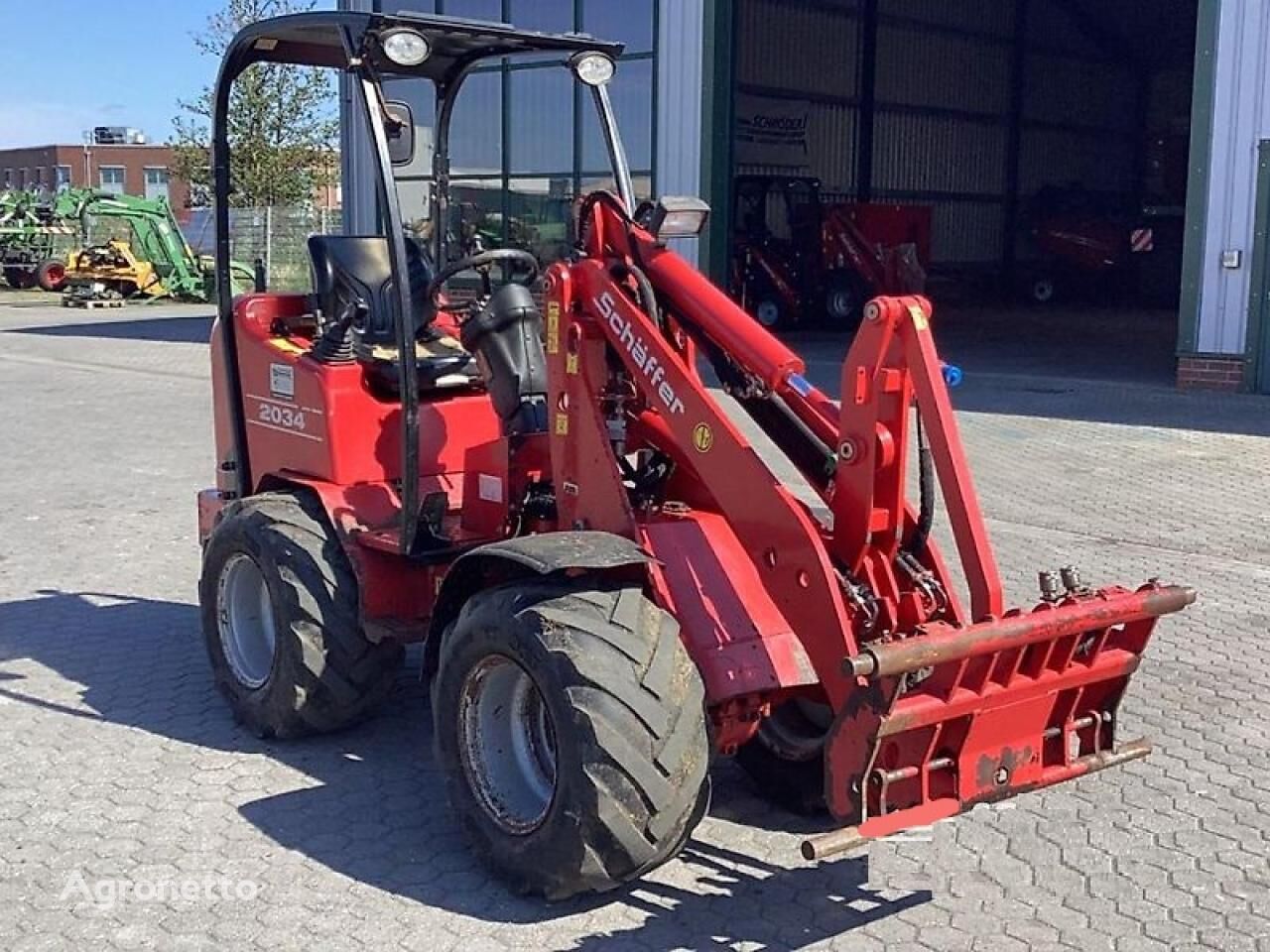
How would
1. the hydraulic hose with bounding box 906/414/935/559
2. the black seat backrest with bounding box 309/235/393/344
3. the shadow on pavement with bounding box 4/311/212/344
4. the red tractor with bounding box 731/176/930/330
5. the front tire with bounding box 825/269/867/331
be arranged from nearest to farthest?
the hydraulic hose with bounding box 906/414/935/559 < the black seat backrest with bounding box 309/235/393/344 < the shadow on pavement with bounding box 4/311/212/344 < the red tractor with bounding box 731/176/930/330 < the front tire with bounding box 825/269/867/331

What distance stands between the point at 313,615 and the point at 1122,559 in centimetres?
516

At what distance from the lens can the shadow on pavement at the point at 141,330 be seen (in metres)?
24.1

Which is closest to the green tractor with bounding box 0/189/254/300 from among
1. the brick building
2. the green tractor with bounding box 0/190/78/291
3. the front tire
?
the green tractor with bounding box 0/190/78/291

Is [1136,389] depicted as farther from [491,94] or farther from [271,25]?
[271,25]

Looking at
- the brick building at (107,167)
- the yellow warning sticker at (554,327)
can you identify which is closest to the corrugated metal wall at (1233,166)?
the yellow warning sticker at (554,327)

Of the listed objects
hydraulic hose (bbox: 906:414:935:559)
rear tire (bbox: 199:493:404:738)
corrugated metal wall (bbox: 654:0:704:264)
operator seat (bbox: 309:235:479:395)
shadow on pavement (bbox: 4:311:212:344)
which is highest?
corrugated metal wall (bbox: 654:0:704:264)

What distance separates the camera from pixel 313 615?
529 centimetres

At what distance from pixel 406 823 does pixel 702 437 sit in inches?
63.5

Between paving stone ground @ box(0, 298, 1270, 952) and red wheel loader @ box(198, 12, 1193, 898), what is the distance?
0.81ft

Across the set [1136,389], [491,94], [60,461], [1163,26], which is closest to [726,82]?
[491,94]

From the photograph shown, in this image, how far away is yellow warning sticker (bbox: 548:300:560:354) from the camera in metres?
4.74

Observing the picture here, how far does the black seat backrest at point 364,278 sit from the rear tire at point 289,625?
736mm

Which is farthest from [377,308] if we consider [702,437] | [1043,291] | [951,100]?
[1043,291]

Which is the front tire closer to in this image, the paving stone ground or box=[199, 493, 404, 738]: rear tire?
the paving stone ground
